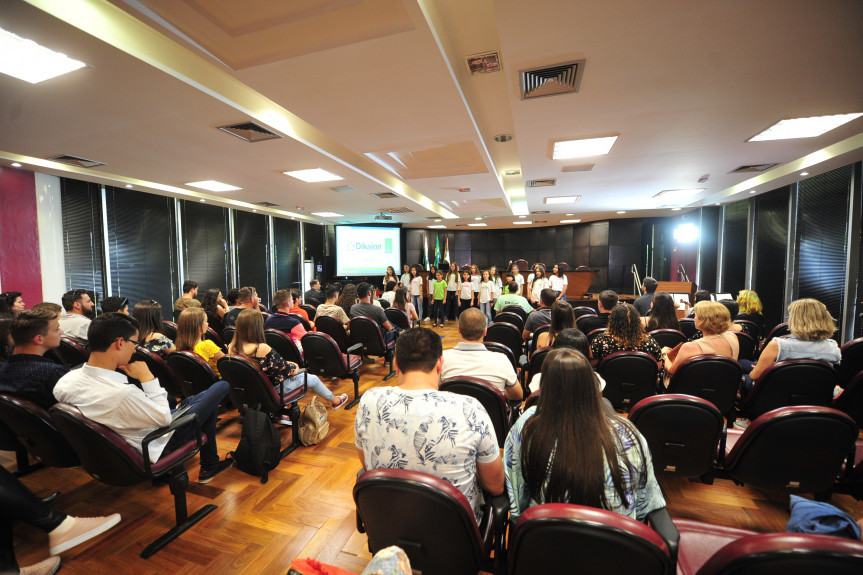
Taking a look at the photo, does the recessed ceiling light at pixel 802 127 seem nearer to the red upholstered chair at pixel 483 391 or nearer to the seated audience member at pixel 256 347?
the red upholstered chair at pixel 483 391

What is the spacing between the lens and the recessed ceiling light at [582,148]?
13.5 feet

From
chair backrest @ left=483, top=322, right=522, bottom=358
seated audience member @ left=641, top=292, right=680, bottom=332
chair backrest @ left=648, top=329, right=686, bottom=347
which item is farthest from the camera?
chair backrest @ left=483, top=322, right=522, bottom=358

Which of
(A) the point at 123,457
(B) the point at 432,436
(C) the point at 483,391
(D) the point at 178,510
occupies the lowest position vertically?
(D) the point at 178,510

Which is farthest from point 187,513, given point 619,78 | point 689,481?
point 619,78

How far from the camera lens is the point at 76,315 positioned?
3.84 m

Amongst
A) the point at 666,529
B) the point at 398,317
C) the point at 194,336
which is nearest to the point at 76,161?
the point at 194,336

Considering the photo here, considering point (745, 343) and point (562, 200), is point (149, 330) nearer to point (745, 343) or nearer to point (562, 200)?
point (745, 343)

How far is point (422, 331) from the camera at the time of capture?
153cm

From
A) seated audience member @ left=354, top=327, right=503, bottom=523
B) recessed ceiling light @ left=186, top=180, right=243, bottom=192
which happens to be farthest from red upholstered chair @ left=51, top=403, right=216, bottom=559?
recessed ceiling light @ left=186, top=180, right=243, bottom=192

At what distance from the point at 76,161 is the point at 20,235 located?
1614 millimetres

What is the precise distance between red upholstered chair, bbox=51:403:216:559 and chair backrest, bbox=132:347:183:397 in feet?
3.72

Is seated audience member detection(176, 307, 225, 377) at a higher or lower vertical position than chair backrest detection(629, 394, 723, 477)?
higher

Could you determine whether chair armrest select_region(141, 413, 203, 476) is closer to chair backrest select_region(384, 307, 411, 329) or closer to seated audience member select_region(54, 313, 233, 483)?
seated audience member select_region(54, 313, 233, 483)

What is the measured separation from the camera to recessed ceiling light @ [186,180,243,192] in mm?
6121
